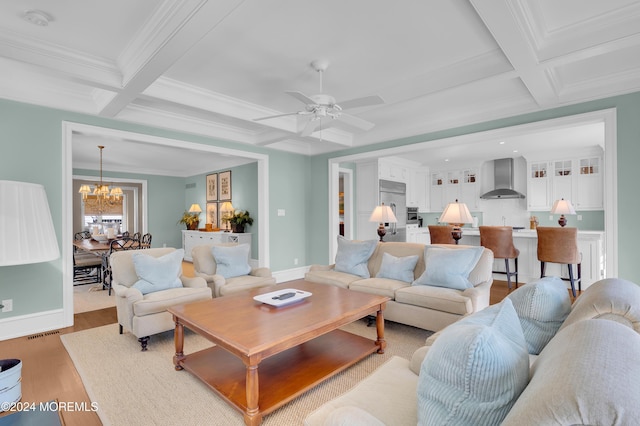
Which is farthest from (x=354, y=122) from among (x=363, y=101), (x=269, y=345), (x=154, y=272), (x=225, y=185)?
(x=225, y=185)

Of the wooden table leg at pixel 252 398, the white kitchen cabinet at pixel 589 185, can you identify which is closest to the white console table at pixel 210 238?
the wooden table leg at pixel 252 398

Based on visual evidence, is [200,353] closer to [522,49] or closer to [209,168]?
[522,49]

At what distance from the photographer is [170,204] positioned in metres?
9.52

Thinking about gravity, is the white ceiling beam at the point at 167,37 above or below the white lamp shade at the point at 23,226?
above

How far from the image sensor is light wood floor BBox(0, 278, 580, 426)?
219 cm

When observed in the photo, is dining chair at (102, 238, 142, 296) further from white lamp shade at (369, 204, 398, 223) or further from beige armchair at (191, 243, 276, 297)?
white lamp shade at (369, 204, 398, 223)

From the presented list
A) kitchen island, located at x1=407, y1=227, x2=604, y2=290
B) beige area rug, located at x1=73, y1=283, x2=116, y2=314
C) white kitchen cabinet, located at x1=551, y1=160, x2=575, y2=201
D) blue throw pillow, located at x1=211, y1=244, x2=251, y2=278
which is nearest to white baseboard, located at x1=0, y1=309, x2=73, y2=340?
beige area rug, located at x1=73, y1=283, x2=116, y2=314

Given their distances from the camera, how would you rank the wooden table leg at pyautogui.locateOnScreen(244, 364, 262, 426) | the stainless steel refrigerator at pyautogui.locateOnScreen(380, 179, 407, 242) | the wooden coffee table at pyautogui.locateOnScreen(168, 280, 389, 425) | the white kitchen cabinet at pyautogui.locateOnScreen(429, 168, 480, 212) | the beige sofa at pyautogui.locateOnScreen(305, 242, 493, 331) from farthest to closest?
the white kitchen cabinet at pyautogui.locateOnScreen(429, 168, 480, 212) < the stainless steel refrigerator at pyautogui.locateOnScreen(380, 179, 407, 242) < the beige sofa at pyautogui.locateOnScreen(305, 242, 493, 331) < the wooden coffee table at pyautogui.locateOnScreen(168, 280, 389, 425) < the wooden table leg at pyautogui.locateOnScreen(244, 364, 262, 426)

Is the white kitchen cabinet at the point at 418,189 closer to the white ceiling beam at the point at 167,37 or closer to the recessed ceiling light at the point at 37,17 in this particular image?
the white ceiling beam at the point at 167,37

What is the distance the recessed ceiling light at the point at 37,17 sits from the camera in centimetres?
229

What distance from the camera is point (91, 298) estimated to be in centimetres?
483

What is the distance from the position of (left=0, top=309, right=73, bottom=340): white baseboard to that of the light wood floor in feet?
0.34

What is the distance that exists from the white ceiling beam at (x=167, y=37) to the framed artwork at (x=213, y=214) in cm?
533

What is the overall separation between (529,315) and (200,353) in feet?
7.83
